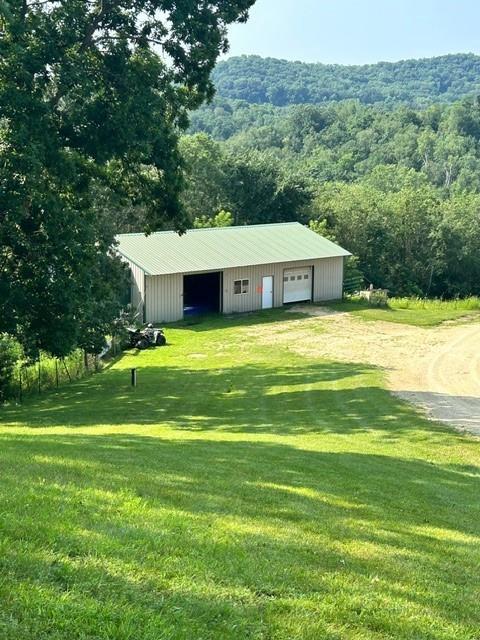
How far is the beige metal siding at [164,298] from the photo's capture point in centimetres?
3594

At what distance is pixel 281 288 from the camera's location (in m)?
41.4

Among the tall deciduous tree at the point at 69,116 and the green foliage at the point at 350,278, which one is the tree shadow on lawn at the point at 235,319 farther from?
the tall deciduous tree at the point at 69,116

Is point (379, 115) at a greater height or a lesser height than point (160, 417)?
greater

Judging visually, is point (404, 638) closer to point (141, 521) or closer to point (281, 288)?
point (141, 521)

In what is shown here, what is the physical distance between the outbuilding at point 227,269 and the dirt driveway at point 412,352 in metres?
2.34

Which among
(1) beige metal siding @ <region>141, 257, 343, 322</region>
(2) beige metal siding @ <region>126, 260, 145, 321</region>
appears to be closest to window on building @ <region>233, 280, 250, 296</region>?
(1) beige metal siding @ <region>141, 257, 343, 322</region>

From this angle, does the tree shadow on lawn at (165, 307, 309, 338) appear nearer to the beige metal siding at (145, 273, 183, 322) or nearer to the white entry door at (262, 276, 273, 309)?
the white entry door at (262, 276, 273, 309)

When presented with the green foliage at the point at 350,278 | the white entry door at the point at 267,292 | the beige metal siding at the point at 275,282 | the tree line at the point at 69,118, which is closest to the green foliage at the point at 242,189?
the green foliage at the point at 350,278

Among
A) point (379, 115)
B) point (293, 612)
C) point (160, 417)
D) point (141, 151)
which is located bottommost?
point (160, 417)

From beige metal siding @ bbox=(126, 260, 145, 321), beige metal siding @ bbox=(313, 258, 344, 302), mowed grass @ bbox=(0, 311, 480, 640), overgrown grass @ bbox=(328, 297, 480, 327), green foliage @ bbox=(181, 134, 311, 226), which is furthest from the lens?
green foliage @ bbox=(181, 134, 311, 226)

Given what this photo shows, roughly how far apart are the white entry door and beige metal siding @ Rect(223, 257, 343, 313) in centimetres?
21

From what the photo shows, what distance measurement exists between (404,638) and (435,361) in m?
23.7

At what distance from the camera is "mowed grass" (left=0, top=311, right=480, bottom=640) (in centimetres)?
511

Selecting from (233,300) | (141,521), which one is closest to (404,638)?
(141,521)
